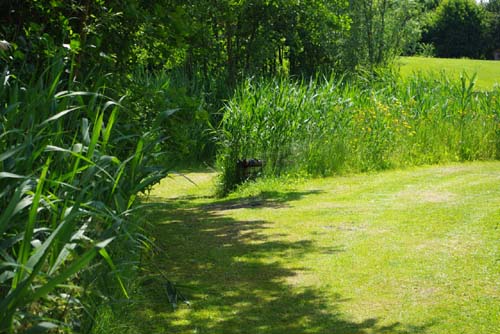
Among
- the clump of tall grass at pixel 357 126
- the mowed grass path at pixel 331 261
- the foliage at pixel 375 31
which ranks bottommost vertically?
the mowed grass path at pixel 331 261

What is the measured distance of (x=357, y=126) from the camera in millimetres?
15867

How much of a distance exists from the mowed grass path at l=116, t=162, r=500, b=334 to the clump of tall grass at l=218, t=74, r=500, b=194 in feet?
4.39

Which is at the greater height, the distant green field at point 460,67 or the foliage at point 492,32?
the foliage at point 492,32

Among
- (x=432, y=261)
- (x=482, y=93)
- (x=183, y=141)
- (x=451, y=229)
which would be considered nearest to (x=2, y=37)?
(x=183, y=141)

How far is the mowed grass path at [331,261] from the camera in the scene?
6125mm

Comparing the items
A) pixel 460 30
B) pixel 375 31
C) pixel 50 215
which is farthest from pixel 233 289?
pixel 460 30

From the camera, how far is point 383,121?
16219mm

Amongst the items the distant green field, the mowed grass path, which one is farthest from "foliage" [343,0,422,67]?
the distant green field

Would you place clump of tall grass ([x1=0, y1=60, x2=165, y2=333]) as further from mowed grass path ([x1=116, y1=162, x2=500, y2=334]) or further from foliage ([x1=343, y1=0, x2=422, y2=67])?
foliage ([x1=343, y1=0, x2=422, y2=67])

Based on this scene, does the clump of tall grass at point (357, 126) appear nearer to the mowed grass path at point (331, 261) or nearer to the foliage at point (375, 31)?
the mowed grass path at point (331, 261)

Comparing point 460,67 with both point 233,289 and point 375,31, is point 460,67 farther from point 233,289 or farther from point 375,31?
point 233,289

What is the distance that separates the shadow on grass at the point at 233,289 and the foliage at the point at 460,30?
7647cm

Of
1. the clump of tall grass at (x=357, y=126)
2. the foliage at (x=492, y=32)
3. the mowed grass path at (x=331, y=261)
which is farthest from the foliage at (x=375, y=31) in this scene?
the foliage at (x=492, y=32)

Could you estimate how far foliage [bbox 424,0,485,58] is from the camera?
273 feet
